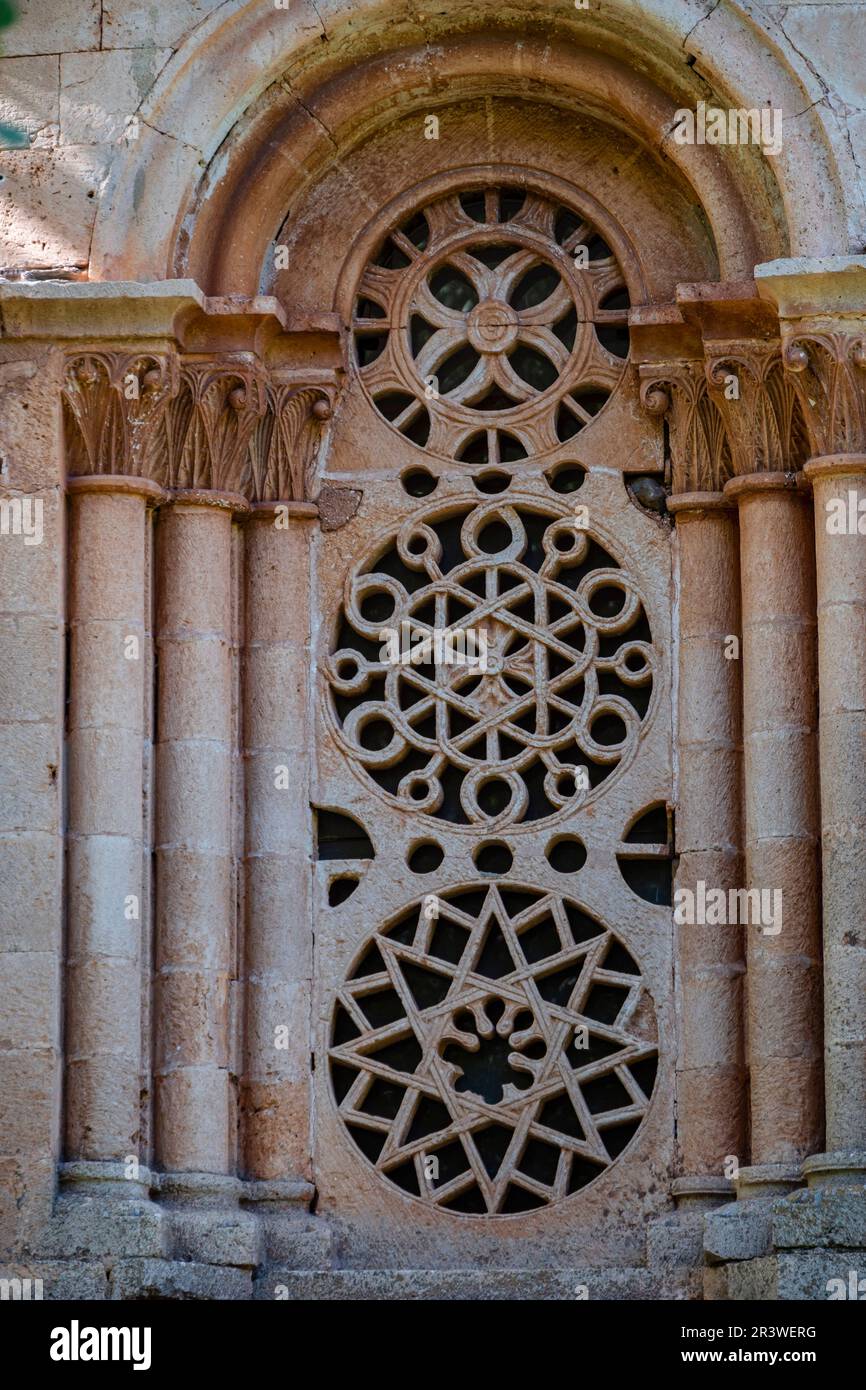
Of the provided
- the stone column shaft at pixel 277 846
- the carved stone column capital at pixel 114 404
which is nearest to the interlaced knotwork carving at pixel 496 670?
the stone column shaft at pixel 277 846

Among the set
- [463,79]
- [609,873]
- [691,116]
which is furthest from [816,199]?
[609,873]

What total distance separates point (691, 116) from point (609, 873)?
268 centimetres

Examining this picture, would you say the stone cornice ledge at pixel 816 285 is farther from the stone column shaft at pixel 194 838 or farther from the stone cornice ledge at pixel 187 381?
the stone column shaft at pixel 194 838

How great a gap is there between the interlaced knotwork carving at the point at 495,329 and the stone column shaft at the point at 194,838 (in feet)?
2.79

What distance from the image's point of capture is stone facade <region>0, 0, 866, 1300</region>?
11492mm

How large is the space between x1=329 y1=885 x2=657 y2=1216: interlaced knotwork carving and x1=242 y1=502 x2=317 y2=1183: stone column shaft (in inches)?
7.0

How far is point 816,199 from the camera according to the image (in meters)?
11.6

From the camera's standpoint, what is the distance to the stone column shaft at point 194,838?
1166 cm

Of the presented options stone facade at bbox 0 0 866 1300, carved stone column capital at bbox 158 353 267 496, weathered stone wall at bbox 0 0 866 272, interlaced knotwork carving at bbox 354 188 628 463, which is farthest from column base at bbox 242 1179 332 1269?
weathered stone wall at bbox 0 0 866 272

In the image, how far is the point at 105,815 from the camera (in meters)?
11.6

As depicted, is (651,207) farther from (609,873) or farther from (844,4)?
(609,873)

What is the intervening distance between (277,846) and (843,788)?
2.06 metres

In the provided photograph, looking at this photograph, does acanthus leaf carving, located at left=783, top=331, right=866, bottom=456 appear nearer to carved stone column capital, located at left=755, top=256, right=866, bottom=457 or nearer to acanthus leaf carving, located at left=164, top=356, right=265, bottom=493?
carved stone column capital, located at left=755, top=256, right=866, bottom=457

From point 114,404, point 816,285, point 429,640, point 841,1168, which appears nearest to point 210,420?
point 114,404
